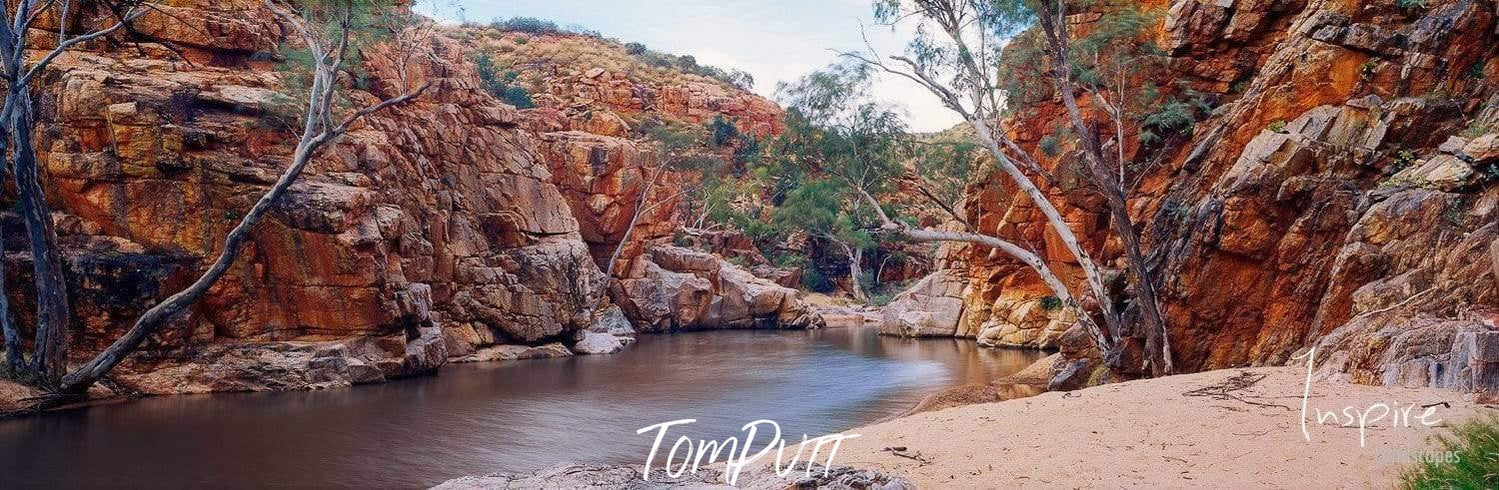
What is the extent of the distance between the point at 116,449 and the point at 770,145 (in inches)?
501

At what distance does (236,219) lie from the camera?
15805 millimetres

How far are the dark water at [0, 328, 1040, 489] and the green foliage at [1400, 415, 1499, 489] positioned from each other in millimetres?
6795

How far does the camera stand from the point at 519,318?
22594 millimetres

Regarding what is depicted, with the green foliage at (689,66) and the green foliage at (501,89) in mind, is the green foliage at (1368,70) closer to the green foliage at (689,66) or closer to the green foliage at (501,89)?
the green foliage at (501,89)

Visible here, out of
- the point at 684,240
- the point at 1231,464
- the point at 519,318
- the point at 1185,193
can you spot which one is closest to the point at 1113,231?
the point at 1185,193

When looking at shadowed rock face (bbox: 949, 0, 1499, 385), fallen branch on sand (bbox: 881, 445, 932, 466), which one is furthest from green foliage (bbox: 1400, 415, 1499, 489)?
fallen branch on sand (bbox: 881, 445, 932, 466)

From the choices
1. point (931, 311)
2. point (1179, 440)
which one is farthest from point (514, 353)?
point (1179, 440)

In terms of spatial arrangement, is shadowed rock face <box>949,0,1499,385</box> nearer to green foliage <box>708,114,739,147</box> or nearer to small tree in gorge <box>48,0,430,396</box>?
small tree in gorge <box>48,0,430,396</box>

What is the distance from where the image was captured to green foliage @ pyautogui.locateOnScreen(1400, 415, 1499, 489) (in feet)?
12.0

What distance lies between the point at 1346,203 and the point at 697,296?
25862 millimetres

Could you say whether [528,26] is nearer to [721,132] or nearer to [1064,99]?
[721,132]

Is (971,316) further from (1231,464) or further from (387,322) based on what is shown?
(1231,464)

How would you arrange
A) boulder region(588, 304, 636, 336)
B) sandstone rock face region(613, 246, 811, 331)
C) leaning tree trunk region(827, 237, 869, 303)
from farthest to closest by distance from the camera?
1. leaning tree trunk region(827, 237, 869, 303)
2. sandstone rock face region(613, 246, 811, 331)
3. boulder region(588, 304, 636, 336)

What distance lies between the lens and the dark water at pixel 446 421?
9.05m
